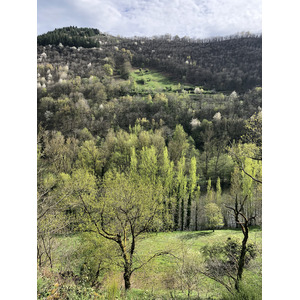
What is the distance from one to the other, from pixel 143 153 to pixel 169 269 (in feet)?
20.1

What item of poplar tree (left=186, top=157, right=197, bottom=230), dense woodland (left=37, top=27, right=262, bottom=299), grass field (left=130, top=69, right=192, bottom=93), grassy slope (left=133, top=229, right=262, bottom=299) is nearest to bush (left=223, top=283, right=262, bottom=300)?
dense woodland (left=37, top=27, right=262, bottom=299)

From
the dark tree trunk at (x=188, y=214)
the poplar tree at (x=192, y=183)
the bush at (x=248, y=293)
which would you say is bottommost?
the dark tree trunk at (x=188, y=214)

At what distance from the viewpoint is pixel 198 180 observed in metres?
9.70

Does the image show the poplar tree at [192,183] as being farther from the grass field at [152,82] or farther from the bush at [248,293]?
the bush at [248,293]

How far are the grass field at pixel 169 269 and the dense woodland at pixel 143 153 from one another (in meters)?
0.06

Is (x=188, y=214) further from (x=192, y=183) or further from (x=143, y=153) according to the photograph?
(x=143, y=153)

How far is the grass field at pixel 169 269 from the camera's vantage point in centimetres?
433

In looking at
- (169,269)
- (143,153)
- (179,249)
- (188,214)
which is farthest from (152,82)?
(169,269)

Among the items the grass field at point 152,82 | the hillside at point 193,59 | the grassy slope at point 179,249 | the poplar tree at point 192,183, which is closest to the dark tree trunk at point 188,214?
the poplar tree at point 192,183

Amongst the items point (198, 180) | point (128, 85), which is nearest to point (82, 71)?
point (128, 85)

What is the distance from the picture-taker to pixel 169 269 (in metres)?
5.84
